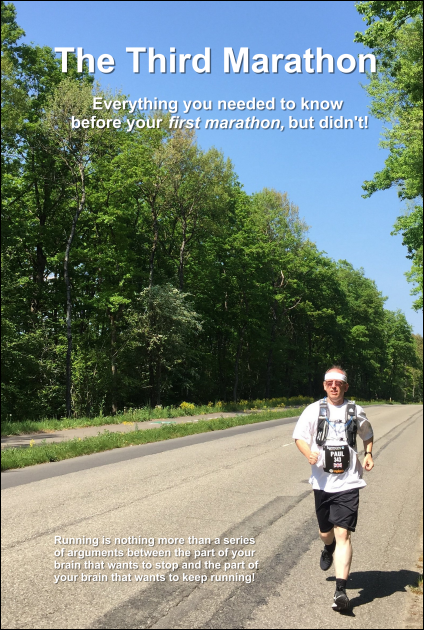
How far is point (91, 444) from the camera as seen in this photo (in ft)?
51.5

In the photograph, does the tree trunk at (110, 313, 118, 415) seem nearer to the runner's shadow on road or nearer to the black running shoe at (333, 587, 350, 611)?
the runner's shadow on road

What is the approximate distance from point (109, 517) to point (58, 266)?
98.5 ft

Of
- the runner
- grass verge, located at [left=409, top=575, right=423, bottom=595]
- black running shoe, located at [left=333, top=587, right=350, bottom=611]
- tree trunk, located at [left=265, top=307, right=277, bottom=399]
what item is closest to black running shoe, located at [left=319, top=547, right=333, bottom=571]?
the runner

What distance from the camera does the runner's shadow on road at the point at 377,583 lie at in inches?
198

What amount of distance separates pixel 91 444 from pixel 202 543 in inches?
388

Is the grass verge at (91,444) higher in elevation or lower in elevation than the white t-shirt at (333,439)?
lower

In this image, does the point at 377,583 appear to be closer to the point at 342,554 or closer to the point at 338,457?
the point at 342,554

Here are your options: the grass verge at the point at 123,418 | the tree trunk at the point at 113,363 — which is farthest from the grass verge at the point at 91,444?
the tree trunk at the point at 113,363

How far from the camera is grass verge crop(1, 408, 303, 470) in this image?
12461 millimetres

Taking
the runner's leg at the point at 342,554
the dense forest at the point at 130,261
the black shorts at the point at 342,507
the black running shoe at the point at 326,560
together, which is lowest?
the black running shoe at the point at 326,560

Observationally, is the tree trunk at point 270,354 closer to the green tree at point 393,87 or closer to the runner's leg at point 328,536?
the green tree at point 393,87

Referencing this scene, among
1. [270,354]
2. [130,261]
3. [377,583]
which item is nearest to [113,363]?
[130,261]

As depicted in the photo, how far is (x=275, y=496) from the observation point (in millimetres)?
9750

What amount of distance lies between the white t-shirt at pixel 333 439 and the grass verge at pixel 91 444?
25.1 feet
